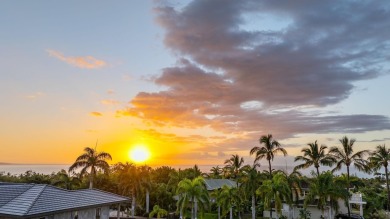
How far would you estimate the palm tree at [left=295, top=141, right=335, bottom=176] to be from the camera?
50.9m

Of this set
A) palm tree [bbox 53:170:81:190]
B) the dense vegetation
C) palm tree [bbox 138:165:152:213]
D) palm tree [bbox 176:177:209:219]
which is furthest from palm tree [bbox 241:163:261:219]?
palm tree [bbox 53:170:81:190]

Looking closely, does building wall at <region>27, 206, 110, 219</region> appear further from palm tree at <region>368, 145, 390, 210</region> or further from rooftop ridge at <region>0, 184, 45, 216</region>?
palm tree at <region>368, 145, 390, 210</region>

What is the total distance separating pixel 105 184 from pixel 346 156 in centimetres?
4447

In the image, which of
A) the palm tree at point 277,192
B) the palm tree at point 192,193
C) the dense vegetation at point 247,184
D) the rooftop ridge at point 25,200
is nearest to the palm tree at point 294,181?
the dense vegetation at point 247,184

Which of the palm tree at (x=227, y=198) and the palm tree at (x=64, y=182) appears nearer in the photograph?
the palm tree at (x=64, y=182)

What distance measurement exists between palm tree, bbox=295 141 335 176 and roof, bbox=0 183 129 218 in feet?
114

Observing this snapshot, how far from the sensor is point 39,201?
23641 millimetres

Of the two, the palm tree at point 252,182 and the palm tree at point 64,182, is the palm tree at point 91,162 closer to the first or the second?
the palm tree at point 64,182

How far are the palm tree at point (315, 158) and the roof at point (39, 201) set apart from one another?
3479 cm

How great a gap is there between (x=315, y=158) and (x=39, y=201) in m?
42.9

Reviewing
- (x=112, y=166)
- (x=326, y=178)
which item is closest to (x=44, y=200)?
(x=112, y=166)

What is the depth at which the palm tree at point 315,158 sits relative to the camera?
50875 millimetres

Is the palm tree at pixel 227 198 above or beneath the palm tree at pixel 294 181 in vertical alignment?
beneath

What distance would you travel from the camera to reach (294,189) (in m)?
50.6
